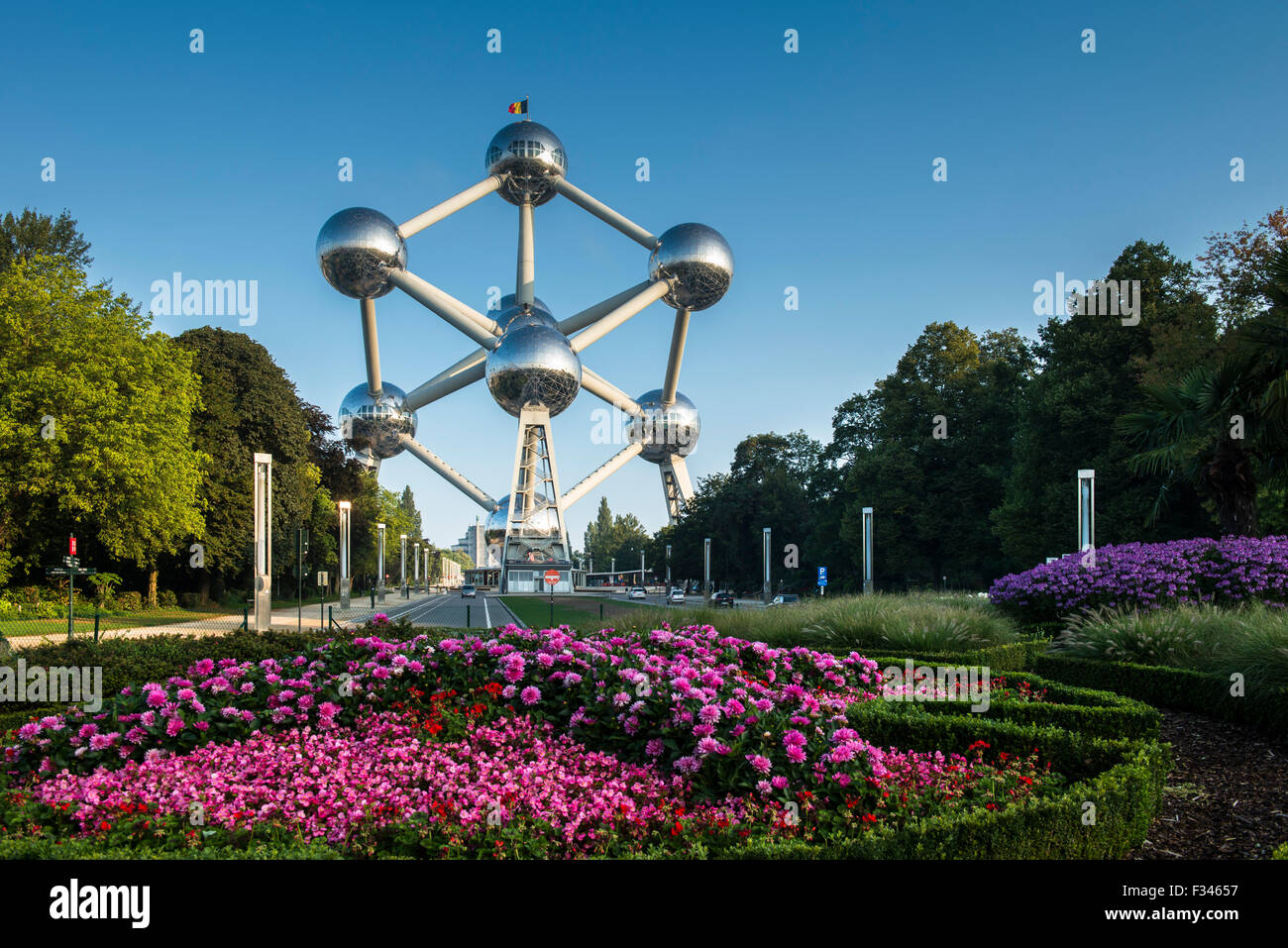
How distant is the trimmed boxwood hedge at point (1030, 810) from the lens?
4.46 metres

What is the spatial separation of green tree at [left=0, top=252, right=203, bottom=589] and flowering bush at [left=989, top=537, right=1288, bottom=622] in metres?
27.2

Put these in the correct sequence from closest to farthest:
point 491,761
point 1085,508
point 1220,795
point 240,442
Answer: point 491,761 < point 1220,795 < point 1085,508 < point 240,442

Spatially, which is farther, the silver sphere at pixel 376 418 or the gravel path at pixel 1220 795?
the silver sphere at pixel 376 418

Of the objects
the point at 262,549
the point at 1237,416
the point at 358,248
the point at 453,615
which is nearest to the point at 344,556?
the point at 453,615

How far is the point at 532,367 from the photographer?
177ft

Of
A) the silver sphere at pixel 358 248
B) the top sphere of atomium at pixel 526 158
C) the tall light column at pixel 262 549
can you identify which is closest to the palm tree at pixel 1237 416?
the tall light column at pixel 262 549

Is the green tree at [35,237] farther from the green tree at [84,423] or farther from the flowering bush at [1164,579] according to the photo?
the flowering bush at [1164,579]

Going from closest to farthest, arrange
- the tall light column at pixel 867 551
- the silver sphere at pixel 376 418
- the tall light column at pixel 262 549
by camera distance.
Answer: the tall light column at pixel 262 549 → the tall light column at pixel 867 551 → the silver sphere at pixel 376 418

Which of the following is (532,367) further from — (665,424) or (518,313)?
(665,424)

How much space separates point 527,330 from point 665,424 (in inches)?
828

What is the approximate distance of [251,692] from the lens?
7.52 m

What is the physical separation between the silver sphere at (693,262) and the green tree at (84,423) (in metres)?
34.1

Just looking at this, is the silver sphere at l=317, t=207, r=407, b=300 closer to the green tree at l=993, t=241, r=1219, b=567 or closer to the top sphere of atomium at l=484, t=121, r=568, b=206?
the top sphere of atomium at l=484, t=121, r=568, b=206

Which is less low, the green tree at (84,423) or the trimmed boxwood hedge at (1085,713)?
the green tree at (84,423)
